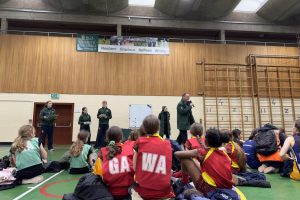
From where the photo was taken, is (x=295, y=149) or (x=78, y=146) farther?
(x=78, y=146)

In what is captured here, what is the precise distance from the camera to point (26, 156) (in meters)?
3.48

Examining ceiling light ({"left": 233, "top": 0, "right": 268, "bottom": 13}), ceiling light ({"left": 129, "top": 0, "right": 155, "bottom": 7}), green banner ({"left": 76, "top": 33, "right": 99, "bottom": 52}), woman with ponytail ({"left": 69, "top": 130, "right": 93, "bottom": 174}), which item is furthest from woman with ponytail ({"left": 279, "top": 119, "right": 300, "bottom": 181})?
ceiling light ({"left": 129, "top": 0, "right": 155, "bottom": 7})

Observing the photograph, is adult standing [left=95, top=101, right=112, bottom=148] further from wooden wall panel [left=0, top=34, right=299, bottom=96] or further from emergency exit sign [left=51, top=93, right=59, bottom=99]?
emergency exit sign [left=51, top=93, right=59, bottom=99]

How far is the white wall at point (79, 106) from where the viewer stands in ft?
31.9

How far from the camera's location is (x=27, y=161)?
3482 millimetres

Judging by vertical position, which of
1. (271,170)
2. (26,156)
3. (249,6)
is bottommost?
(271,170)

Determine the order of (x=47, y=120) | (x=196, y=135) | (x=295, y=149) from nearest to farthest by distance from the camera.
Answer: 1. (x=196, y=135)
2. (x=295, y=149)
3. (x=47, y=120)

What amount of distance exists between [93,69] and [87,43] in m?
1.20

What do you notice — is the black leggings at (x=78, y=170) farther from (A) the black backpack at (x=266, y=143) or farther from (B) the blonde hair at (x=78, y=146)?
(A) the black backpack at (x=266, y=143)

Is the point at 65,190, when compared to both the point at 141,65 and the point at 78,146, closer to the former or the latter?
the point at 78,146

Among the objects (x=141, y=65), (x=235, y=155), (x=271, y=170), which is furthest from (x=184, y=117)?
(x=141, y=65)

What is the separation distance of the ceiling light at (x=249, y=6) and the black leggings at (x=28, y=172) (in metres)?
10.8

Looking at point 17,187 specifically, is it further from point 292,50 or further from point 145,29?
point 292,50

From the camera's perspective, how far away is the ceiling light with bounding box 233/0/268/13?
1110cm
